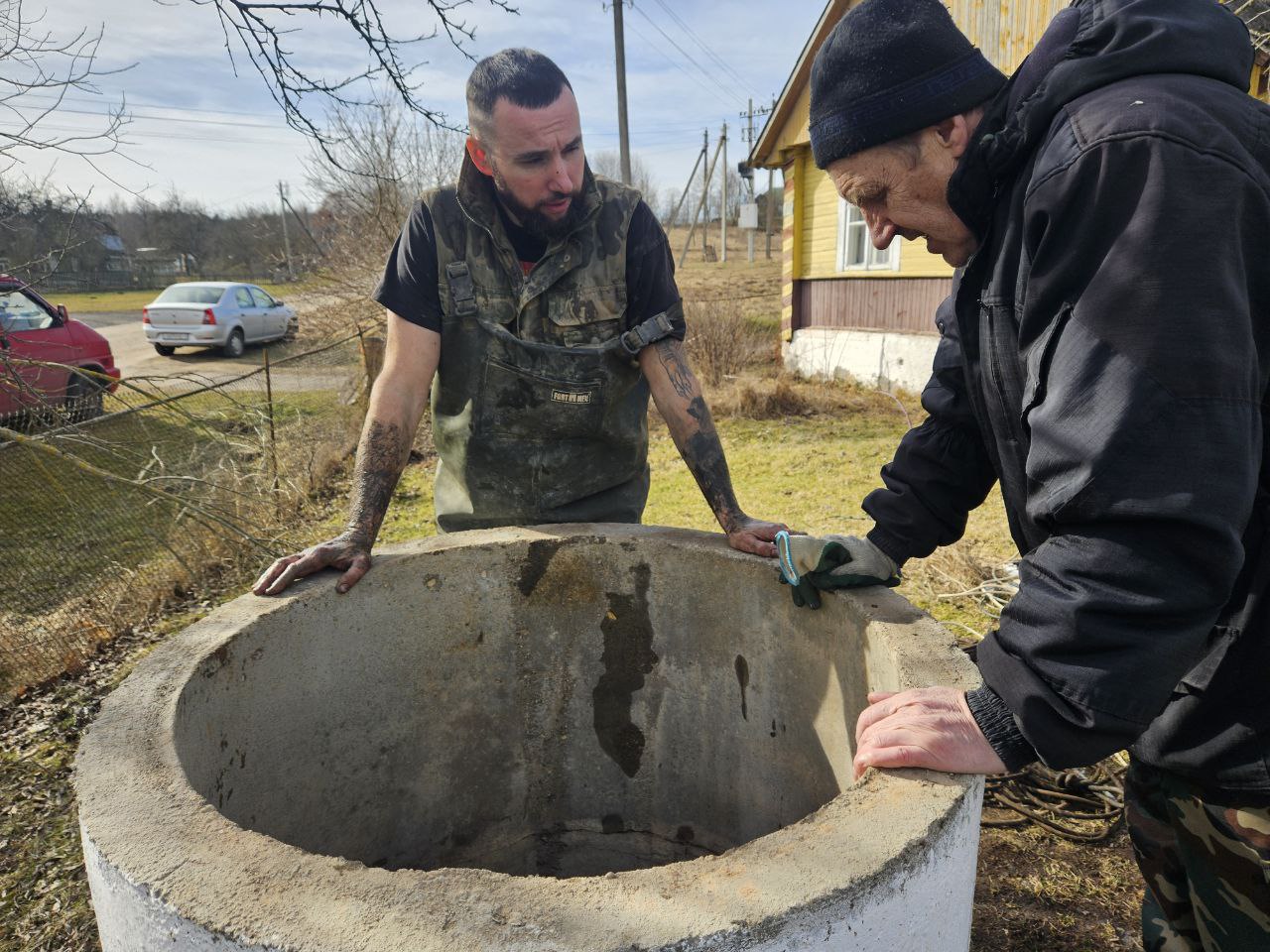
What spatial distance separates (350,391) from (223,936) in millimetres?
8228

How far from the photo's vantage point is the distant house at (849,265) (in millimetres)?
8430

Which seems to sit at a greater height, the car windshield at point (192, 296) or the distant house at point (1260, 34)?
the distant house at point (1260, 34)

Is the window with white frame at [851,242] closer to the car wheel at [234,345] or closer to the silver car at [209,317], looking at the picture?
the silver car at [209,317]

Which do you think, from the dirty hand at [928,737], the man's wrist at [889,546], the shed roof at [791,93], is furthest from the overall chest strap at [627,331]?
the shed roof at [791,93]

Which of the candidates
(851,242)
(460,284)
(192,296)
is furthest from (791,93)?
(192,296)

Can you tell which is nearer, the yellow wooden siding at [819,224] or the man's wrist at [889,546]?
the man's wrist at [889,546]

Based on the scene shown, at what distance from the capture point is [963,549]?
4.93 m

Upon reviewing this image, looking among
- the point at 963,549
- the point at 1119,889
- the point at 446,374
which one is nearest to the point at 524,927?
the point at 446,374

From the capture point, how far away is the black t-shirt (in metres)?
2.56

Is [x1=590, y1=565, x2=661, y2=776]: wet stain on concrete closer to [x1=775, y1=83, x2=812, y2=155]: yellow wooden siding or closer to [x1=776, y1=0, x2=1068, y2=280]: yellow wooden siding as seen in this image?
[x1=776, y1=0, x2=1068, y2=280]: yellow wooden siding

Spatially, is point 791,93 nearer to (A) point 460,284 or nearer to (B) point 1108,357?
(A) point 460,284

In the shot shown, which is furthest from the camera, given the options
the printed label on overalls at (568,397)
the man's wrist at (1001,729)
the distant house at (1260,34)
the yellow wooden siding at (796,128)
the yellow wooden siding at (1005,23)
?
the yellow wooden siding at (796,128)

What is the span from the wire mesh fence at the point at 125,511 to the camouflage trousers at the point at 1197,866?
3174mm

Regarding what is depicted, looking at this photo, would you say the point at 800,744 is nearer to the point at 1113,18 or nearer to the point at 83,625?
the point at 1113,18
